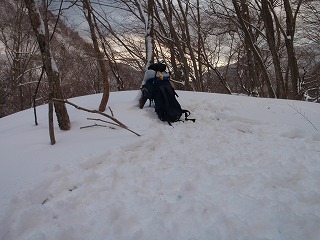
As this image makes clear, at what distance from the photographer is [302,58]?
13344 millimetres

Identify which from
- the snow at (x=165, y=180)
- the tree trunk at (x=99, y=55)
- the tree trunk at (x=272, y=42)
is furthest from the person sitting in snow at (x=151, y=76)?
the tree trunk at (x=272, y=42)

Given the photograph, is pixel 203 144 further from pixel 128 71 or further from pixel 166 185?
pixel 128 71

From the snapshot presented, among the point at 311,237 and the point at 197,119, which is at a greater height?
the point at 197,119

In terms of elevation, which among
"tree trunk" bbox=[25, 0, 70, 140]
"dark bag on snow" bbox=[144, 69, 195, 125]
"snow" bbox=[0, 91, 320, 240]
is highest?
"tree trunk" bbox=[25, 0, 70, 140]

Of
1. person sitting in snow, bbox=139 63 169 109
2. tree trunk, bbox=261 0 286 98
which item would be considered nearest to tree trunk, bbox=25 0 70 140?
person sitting in snow, bbox=139 63 169 109

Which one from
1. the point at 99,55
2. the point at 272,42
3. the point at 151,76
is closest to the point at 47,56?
the point at 99,55

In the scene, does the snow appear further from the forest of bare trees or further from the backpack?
the forest of bare trees

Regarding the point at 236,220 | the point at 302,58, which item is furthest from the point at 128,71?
the point at 236,220

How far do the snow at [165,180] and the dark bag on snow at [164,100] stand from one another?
0.19 meters

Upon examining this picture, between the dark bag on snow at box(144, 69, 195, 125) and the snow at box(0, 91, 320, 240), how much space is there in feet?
0.63

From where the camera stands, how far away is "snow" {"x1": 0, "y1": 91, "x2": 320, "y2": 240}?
1944mm

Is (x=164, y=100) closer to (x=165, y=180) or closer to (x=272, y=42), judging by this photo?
(x=165, y=180)

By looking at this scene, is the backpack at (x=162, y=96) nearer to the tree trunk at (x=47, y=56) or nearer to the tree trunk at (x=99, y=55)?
the tree trunk at (x=99, y=55)

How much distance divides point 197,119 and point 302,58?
1174 centimetres
